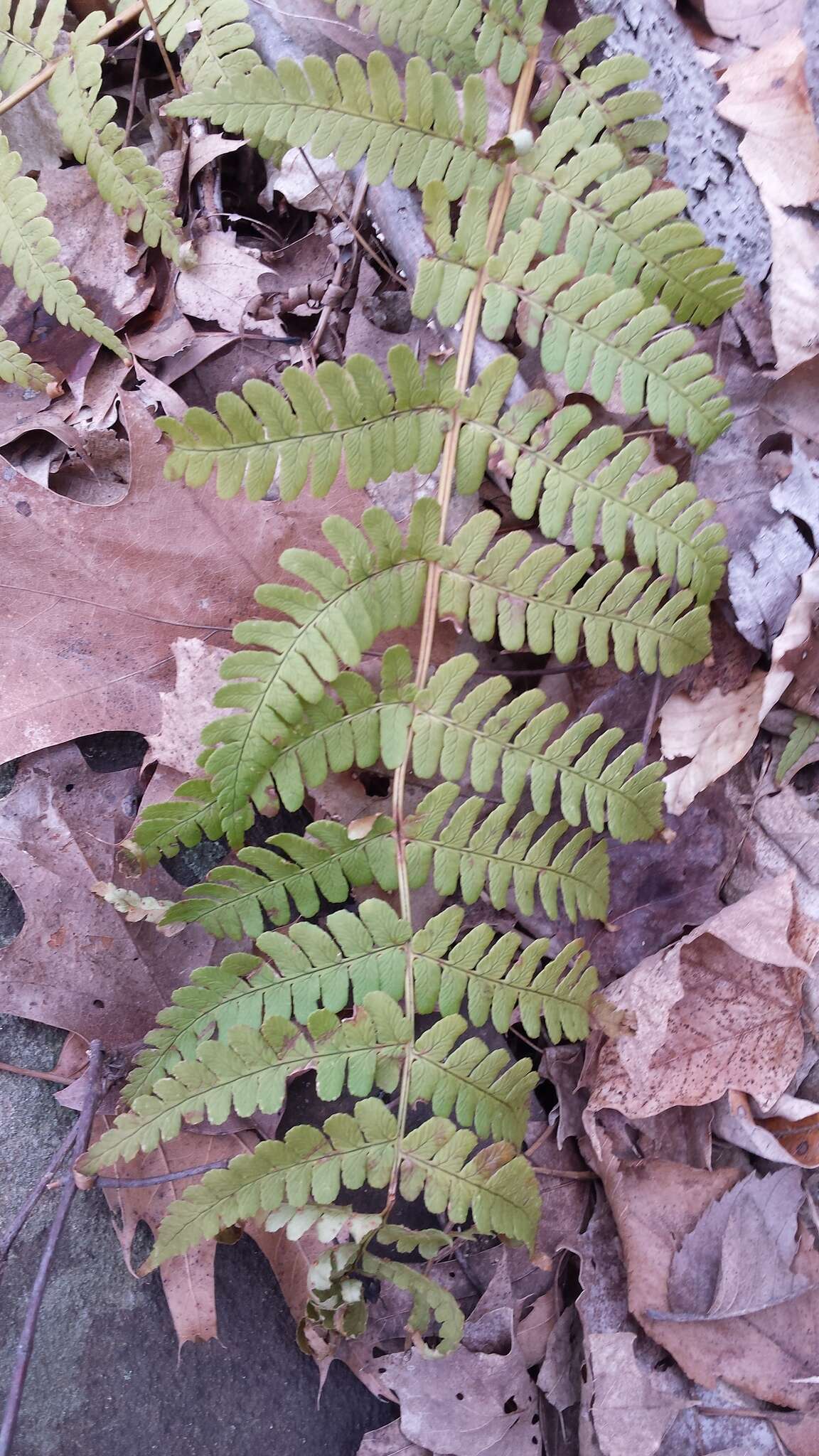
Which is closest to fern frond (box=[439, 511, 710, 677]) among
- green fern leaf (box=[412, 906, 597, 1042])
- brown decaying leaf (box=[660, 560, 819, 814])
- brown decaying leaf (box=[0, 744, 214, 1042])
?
brown decaying leaf (box=[660, 560, 819, 814])

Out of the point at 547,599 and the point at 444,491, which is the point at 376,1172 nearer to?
the point at 547,599

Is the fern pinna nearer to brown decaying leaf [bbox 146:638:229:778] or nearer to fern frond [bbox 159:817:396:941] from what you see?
fern frond [bbox 159:817:396:941]

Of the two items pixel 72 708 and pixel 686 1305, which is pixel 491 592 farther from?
pixel 686 1305

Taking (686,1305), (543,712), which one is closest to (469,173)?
(543,712)

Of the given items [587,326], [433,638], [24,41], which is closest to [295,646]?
[433,638]

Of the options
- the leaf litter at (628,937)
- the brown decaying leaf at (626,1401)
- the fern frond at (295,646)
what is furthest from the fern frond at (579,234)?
the brown decaying leaf at (626,1401)

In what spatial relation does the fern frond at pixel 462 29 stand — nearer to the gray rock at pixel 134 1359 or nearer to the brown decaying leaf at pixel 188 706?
the brown decaying leaf at pixel 188 706

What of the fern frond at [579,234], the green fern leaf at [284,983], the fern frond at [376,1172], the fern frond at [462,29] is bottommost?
the fern frond at [376,1172]
